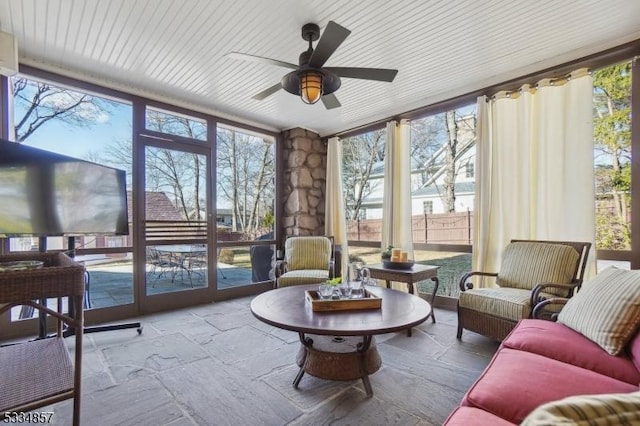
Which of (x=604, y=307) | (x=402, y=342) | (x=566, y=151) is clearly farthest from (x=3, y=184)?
(x=566, y=151)

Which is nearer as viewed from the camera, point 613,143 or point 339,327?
point 339,327

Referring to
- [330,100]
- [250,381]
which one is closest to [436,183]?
[330,100]

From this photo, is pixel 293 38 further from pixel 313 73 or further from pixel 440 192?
pixel 440 192

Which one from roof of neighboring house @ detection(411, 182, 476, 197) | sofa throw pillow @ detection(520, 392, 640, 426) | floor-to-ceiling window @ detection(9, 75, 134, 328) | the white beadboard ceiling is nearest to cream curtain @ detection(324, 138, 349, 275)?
roof of neighboring house @ detection(411, 182, 476, 197)

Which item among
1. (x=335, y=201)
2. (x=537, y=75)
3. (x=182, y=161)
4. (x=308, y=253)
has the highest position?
(x=537, y=75)

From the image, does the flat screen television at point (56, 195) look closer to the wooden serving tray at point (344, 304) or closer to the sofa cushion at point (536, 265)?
the wooden serving tray at point (344, 304)

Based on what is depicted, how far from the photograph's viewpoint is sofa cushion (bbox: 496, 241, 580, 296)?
2561 mm

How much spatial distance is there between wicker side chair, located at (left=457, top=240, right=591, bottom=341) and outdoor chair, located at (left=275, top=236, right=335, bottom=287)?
1.68 metres

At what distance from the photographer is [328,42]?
1870 mm

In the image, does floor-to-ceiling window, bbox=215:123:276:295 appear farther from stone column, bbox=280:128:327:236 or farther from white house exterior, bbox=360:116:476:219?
white house exterior, bbox=360:116:476:219

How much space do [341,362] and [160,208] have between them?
3006 mm

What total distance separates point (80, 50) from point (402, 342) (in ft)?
12.8

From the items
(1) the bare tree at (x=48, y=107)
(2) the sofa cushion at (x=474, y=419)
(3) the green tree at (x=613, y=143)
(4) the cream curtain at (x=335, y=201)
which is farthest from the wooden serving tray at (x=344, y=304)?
(1) the bare tree at (x=48, y=107)

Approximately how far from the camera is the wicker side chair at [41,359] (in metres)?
1.07
